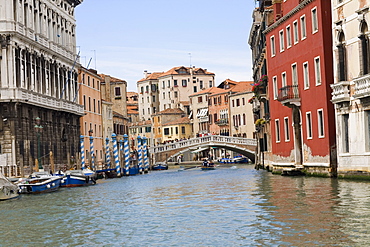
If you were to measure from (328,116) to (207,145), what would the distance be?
38.6m

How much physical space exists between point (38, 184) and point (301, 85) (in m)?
11.1

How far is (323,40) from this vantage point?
89.7 feet

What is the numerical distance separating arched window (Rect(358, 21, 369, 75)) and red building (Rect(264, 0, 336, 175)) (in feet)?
10.2

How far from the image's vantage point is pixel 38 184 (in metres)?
28.4

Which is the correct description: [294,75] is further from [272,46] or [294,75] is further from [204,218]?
[204,218]

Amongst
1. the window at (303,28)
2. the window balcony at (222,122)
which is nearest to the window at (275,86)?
the window at (303,28)

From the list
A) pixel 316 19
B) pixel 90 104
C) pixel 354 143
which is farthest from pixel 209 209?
pixel 90 104

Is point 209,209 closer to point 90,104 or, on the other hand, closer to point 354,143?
→ point 354,143

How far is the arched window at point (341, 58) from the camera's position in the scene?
25.6 metres

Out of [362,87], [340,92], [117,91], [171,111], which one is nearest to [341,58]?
[340,92]

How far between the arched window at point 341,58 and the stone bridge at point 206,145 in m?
38.7

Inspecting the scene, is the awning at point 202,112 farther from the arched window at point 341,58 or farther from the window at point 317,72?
the arched window at point 341,58

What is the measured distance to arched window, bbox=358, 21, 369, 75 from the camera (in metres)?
24.0

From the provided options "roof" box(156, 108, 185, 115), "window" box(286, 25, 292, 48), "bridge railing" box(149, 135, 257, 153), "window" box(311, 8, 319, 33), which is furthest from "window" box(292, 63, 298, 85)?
"roof" box(156, 108, 185, 115)
